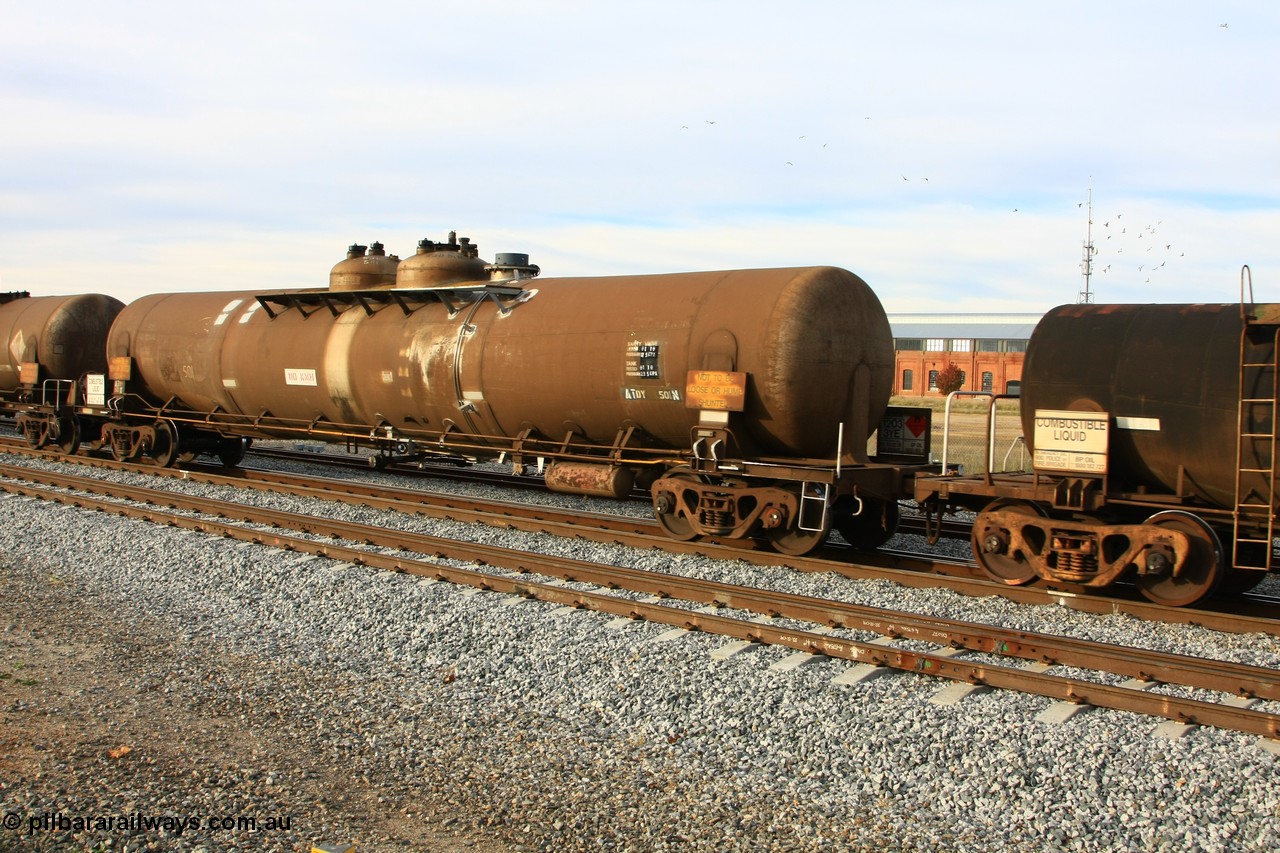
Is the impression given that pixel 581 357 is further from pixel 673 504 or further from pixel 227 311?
pixel 227 311

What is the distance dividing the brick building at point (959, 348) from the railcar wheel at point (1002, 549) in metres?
60.6

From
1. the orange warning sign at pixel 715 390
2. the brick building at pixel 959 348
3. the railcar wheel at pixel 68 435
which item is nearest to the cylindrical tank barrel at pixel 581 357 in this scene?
the orange warning sign at pixel 715 390

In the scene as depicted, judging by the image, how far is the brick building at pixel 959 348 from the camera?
72625mm

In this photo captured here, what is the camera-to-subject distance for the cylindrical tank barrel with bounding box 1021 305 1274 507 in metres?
8.98

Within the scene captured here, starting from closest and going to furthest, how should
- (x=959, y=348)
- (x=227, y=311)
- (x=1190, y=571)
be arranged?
(x=1190, y=571) → (x=227, y=311) → (x=959, y=348)

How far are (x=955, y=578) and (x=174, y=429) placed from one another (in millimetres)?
15619

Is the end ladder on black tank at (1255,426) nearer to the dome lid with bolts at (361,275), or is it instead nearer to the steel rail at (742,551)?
the steel rail at (742,551)

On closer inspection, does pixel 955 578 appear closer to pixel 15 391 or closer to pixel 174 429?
pixel 174 429

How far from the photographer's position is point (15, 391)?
2359cm

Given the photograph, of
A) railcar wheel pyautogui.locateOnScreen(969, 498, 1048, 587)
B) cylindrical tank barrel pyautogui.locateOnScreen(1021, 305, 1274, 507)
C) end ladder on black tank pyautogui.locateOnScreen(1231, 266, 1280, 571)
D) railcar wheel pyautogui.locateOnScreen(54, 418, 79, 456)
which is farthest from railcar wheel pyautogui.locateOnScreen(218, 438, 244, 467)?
end ladder on black tank pyautogui.locateOnScreen(1231, 266, 1280, 571)

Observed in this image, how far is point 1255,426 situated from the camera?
8.76 m

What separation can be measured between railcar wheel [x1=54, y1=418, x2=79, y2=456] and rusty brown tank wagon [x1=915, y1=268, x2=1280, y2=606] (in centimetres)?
1952

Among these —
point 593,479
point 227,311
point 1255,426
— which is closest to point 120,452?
point 227,311

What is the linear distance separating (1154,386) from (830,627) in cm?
391
